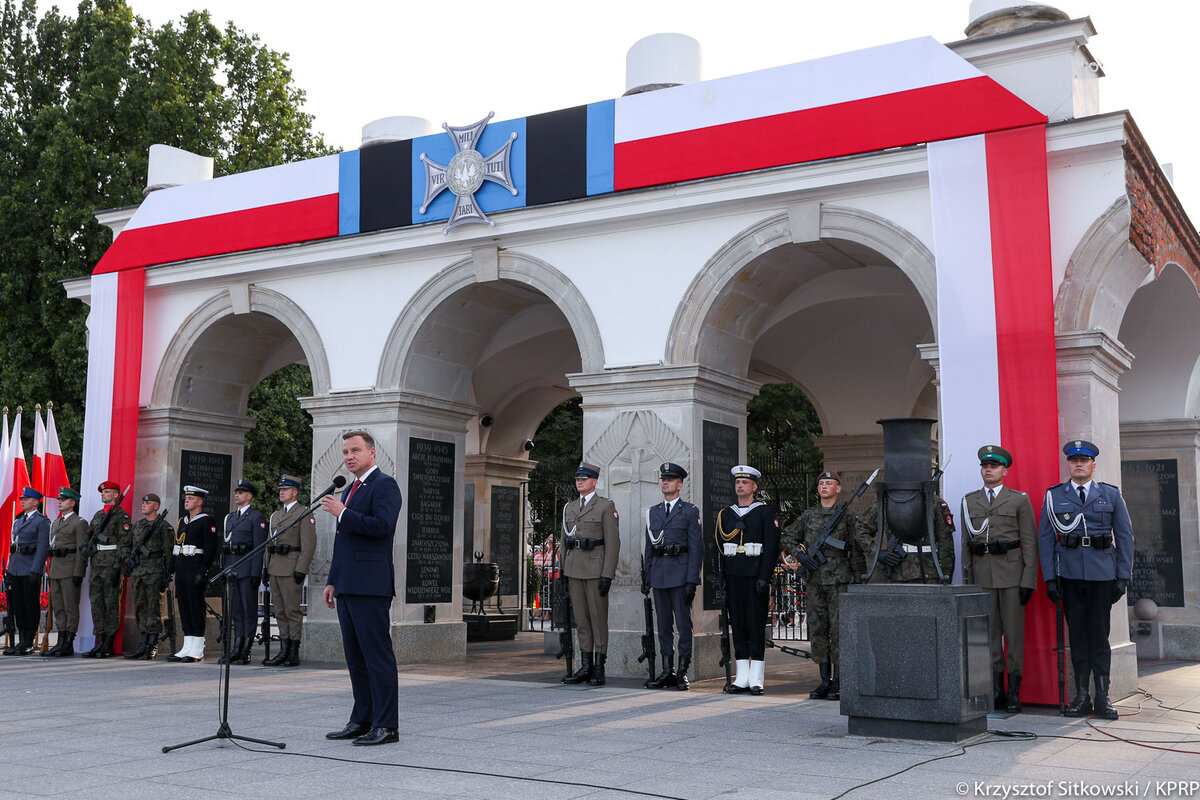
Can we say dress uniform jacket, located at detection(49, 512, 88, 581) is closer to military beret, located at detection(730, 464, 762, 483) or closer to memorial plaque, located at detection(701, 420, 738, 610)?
memorial plaque, located at detection(701, 420, 738, 610)

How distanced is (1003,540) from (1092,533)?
575mm

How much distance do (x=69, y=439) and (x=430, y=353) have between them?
10219mm

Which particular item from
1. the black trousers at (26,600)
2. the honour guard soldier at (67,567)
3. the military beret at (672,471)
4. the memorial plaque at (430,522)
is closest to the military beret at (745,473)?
the military beret at (672,471)

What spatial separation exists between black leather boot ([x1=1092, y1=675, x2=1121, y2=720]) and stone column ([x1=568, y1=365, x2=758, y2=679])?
3.14m

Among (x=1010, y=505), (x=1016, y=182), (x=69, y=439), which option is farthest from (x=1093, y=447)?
(x=69, y=439)

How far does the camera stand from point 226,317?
12.6m

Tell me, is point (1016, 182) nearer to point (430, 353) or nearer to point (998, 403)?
point (998, 403)

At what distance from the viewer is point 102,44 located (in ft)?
67.6

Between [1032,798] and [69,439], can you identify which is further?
[69,439]

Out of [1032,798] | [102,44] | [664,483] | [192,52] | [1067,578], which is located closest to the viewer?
[1032,798]

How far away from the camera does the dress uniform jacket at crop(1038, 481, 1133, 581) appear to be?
732 centimetres

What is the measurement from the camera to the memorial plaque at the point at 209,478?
12766mm

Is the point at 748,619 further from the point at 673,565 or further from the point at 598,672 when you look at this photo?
the point at 598,672

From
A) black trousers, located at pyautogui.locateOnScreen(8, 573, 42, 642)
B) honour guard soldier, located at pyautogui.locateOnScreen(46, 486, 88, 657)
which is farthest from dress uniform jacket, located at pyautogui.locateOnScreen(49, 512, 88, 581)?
black trousers, located at pyautogui.locateOnScreen(8, 573, 42, 642)
